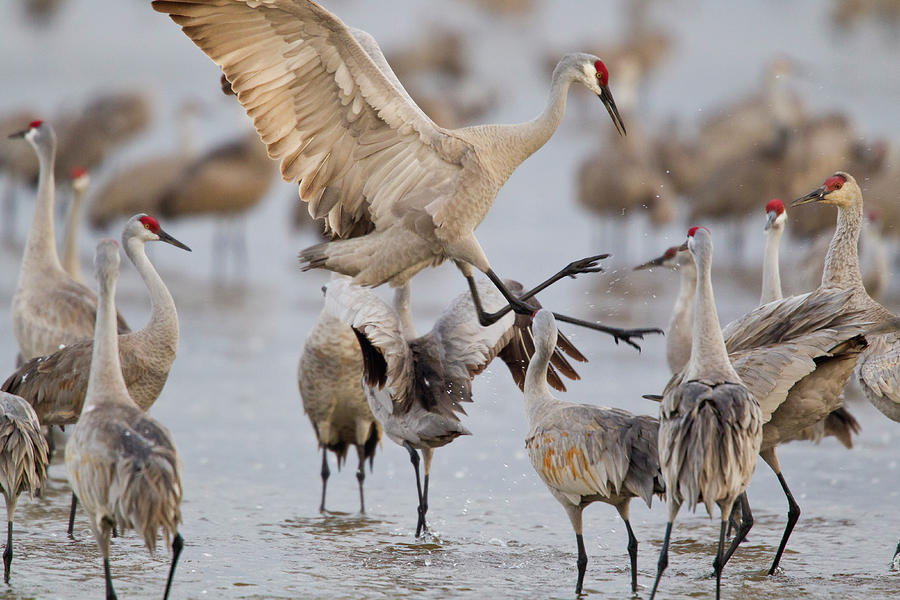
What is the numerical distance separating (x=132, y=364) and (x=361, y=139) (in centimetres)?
145

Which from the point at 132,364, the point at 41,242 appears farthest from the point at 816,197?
the point at 41,242

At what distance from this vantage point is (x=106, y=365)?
197 inches

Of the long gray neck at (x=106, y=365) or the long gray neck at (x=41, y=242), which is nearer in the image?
the long gray neck at (x=106, y=365)

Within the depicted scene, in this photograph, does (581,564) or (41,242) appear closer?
(581,564)

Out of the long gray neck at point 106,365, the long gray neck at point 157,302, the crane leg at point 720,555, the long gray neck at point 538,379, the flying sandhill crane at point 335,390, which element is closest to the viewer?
the crane leg at point 720,555

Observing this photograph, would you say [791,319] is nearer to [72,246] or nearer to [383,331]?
[383,331]

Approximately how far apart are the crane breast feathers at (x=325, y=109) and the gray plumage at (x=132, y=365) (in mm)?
785

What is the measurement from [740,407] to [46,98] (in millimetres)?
19523

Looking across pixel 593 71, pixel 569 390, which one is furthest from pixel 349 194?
pixel 569 390

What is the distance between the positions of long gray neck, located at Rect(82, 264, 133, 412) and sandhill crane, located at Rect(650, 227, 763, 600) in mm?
2035

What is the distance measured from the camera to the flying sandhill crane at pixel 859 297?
5613mm

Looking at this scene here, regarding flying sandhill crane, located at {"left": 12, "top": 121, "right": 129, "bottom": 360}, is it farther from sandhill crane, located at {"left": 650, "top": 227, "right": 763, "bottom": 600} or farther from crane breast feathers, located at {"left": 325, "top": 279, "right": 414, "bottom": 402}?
sandhill crane, located at {"left": 650, "top": 227, "right": 763, "bottom": 600}

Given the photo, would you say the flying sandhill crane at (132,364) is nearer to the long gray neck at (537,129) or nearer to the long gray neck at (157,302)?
the long gray neck at (157,302)

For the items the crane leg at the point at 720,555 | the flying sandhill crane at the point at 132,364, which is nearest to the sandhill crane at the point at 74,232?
the flying sandhill crane at the point at 132,364
